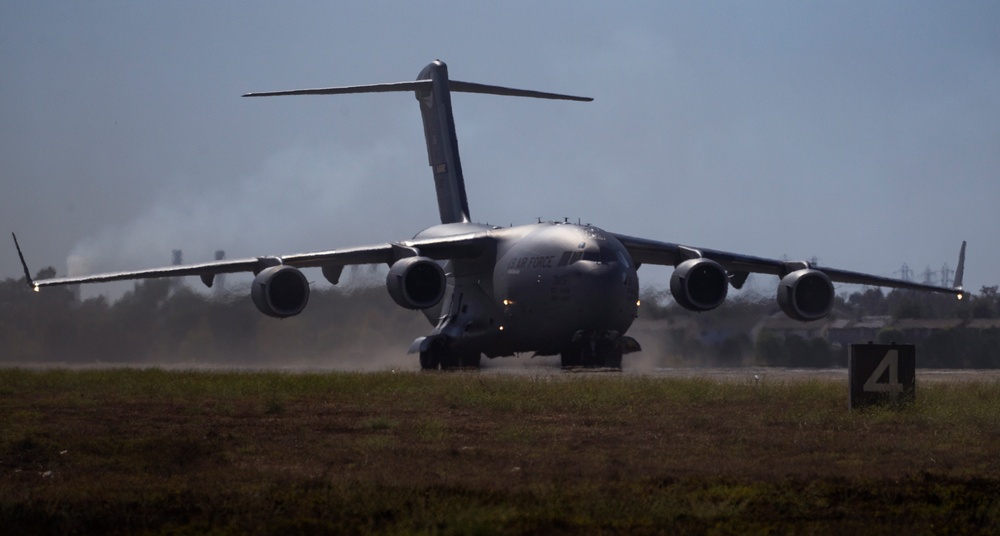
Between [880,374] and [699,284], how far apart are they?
12.5m

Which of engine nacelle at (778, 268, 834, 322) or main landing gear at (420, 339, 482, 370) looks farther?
main landing gear at (420, 339, 482, 370)

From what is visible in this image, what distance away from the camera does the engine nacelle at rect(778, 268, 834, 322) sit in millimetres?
27797

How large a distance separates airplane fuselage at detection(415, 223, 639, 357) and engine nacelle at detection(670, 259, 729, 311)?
0.99 m

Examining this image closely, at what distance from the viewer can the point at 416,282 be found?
85.9 ft

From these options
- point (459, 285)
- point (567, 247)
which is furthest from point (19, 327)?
point (567, 247)

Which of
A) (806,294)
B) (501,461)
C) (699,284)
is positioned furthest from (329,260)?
(501,461)

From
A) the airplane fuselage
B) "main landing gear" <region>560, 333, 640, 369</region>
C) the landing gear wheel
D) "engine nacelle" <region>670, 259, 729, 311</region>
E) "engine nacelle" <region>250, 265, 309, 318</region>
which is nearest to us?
the airplane fuselage

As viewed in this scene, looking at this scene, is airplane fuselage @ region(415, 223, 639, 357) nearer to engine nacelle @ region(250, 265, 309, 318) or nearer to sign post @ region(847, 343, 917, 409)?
engine nacelle @ region(250, 265, 309, 318)

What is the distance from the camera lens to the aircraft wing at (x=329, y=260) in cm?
2725

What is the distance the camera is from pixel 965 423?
13125 millimetres

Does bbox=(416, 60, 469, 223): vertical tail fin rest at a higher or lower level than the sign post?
higher

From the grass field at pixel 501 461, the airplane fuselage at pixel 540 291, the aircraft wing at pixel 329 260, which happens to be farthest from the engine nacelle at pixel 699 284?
the grass field at pixel 501 461

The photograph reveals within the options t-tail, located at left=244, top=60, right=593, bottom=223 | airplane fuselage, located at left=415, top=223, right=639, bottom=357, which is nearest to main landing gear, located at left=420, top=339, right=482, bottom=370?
airplane fuselage, located at left=415, top=223, right=639, bottom=357

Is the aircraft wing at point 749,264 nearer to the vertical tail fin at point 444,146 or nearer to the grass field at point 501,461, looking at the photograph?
the vertical tail fin at point 444,146
